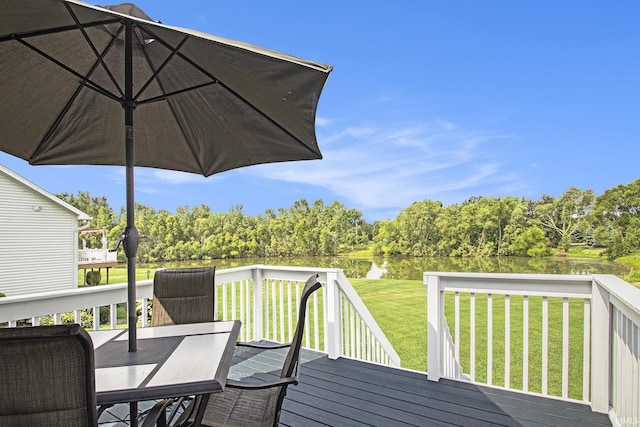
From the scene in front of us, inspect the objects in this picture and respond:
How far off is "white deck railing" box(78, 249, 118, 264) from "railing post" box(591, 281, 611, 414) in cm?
1601

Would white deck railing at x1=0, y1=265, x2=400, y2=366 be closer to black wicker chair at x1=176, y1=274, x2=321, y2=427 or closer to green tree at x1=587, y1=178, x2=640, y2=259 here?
black wicker chair at x1=176, y1=274, x2=321, y2=427

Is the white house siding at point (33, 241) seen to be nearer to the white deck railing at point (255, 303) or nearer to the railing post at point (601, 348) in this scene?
the white deck railing at point (255, 303)

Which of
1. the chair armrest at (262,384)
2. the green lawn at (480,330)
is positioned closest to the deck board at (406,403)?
the chair armrest at (262,384)

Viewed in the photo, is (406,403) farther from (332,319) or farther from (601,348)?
(601,348)

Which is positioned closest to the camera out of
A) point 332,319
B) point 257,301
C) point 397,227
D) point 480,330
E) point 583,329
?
point 583,329

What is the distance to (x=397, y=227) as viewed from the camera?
1512 centimetres

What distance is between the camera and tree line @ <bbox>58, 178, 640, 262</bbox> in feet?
35.7

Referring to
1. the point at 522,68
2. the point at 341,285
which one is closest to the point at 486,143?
the point at 522,68

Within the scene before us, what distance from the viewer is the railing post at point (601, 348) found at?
2.69 meters

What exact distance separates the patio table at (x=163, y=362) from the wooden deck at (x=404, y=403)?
105cm

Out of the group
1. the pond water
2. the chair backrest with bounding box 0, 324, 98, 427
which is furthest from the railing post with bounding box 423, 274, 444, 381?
the pond water

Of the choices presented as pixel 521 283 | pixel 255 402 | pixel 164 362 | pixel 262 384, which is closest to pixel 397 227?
pixel 521 283

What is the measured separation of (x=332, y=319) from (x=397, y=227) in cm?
1151

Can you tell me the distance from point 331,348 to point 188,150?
251cm
